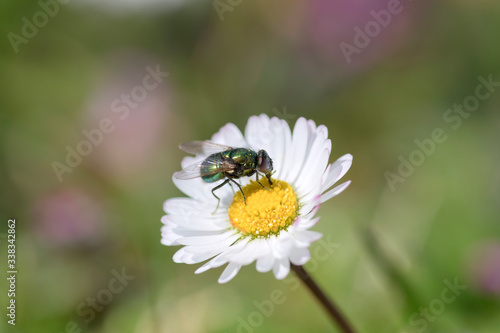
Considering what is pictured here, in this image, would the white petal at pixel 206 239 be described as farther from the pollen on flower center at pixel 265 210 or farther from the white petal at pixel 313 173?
the white petal at pixel 313 173

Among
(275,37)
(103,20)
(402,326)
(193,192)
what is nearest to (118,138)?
(103,20)

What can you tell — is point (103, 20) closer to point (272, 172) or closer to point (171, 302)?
point (171, 302)

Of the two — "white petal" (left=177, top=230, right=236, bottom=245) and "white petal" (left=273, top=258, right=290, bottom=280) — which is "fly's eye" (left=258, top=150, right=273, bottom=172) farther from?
"white petal" (left=273, top=258, right=290, bottom=280)

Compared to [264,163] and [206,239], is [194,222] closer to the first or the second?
[206,239]

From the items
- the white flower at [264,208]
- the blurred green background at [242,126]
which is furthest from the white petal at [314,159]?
the blurred green background at [242,126]

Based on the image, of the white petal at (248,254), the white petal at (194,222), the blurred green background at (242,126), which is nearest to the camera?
the white petal at (248,254)

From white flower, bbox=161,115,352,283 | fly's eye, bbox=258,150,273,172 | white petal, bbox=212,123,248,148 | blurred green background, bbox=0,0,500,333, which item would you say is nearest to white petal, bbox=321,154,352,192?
white flower, bbox=161,115,352,283
